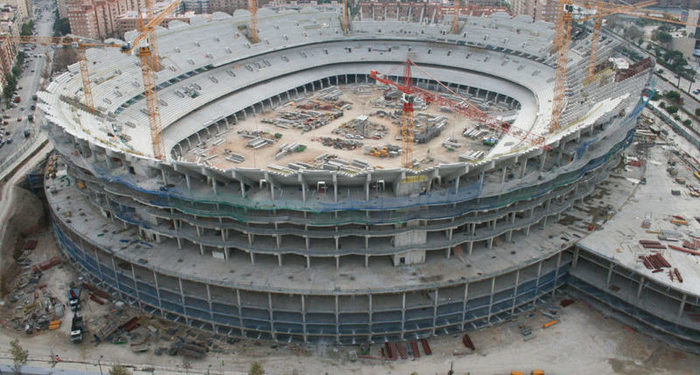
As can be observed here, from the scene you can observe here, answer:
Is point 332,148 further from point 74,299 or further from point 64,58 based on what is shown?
point 64,58

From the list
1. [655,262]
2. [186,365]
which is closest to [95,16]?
[186,365]

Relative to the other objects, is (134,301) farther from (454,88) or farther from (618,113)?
(454,88)

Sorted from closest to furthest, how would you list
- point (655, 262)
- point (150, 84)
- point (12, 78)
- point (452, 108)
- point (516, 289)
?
point (655, 262) → point (516, 289) → point (150, 84) → point (452, 108) → point (12, 78)

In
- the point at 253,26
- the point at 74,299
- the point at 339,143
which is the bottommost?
the point at 74,299

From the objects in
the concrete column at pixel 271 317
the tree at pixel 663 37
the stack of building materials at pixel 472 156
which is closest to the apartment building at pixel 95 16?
the stack of building materials at pixel 472 156

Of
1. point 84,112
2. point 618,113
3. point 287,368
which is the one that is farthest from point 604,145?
point 84,112

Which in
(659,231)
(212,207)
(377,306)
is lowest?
(377,306)

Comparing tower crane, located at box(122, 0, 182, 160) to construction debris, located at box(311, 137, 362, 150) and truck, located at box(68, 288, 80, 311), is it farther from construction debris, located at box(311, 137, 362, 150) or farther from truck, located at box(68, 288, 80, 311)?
construction debris, located at box(311, 137, 362, 150)
